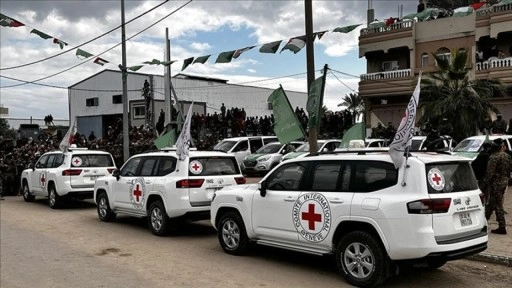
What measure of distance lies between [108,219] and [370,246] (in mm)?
7619

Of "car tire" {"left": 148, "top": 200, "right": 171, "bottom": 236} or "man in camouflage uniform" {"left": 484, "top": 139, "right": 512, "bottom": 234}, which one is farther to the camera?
"car tire" {"left": 148, "top": 200, "right": 171, "bottom": 236}

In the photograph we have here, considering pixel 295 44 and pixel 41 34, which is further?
pixel 41 34

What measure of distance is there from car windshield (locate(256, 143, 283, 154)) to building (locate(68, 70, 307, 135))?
76.2 ft

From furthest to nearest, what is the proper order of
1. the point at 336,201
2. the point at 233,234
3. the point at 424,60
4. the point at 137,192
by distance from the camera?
the point at 424,60, the point at 137,192, the point at 233,234, the point at 336,201

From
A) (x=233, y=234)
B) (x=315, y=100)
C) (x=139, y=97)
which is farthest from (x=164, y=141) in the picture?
(x=139, y=97)

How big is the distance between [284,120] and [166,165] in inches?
101

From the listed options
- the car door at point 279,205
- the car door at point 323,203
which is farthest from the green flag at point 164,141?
the car door at point 323,203

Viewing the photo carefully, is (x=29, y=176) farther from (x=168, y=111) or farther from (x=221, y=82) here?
(x=221, y=82)

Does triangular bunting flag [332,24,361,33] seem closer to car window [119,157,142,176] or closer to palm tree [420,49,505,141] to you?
car window [119,157,142,176]

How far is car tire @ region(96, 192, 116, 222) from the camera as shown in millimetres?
11977

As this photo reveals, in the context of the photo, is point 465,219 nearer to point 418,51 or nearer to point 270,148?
point 270,148

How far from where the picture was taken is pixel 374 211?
6180 mm

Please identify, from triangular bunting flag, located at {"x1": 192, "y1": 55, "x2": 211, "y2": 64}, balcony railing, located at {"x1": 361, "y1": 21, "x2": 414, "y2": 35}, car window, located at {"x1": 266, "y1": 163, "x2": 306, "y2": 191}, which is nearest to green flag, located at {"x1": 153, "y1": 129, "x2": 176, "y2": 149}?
triangular bunting flag, located at {"x1": 192, "y1": 55, "x2": 211, "y2": 64}

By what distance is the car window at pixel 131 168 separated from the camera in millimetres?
11078
